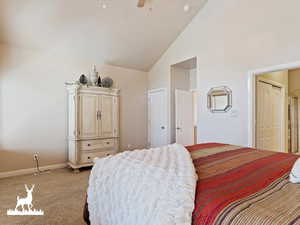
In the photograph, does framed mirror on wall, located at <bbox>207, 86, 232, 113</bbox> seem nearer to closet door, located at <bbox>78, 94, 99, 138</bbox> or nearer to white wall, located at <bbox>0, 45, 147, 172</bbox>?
closet door, located at <bbox>78, 94, 99, 138</bbox>

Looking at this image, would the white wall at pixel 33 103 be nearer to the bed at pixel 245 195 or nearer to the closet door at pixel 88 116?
the closet door at pixel 88 116

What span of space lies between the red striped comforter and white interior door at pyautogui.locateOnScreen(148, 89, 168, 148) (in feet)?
11.2

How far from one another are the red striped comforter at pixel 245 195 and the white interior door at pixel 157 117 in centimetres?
342

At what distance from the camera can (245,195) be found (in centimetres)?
86

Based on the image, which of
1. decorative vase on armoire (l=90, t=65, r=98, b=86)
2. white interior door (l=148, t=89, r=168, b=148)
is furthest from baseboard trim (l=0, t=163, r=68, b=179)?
white interior door (l=148, t=89, r=168, b=148)

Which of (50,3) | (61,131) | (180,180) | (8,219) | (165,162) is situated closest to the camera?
(180,180)

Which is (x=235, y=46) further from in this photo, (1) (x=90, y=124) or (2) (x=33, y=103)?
(2) (x=33, y=103)

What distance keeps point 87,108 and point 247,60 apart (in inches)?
130

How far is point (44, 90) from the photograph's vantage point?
12.1 ft

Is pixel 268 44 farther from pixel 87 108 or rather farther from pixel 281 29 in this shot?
pixel 87 108

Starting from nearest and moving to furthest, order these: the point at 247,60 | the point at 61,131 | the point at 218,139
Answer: the point at 247,60 → the point at 218,139 → the point at 61,131

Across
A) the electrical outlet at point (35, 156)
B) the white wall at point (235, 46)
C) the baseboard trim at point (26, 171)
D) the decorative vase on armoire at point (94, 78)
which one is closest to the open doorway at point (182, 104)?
the white wall at point (235, 46)

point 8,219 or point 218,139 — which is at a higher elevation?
point 218,139

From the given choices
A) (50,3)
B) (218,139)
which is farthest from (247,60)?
(50,3)
